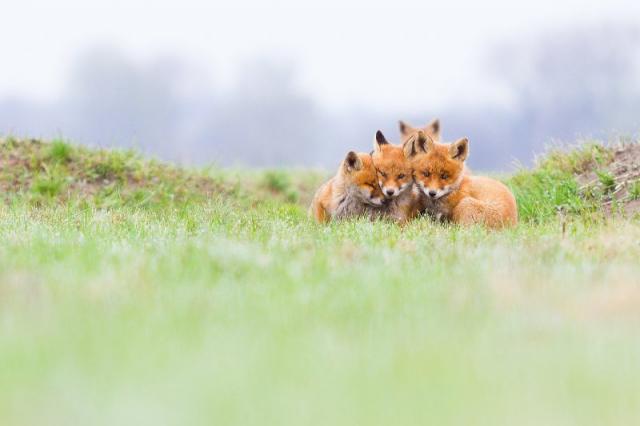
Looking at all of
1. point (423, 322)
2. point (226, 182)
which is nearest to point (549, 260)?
point (423, 322)

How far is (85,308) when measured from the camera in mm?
4723

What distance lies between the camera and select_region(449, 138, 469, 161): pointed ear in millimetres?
10039

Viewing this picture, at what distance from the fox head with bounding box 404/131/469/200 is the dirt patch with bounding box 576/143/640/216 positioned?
2315 mm

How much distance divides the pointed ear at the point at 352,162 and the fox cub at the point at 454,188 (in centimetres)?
57

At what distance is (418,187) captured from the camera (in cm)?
1016

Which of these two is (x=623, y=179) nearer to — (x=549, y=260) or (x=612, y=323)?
(x=549, y=260)

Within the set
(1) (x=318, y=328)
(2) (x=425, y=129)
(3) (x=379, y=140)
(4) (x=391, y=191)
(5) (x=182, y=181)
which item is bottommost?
(1) (x=318, y=328)

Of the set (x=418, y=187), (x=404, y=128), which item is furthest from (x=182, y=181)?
(x=418, y=187)

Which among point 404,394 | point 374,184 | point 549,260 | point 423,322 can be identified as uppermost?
point 374,184

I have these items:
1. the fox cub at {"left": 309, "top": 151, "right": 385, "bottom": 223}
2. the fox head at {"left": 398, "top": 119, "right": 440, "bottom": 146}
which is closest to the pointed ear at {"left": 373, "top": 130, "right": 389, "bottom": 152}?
the fox cub at {"left": 309, "top": 151, "right": 385, "bottom": 223}

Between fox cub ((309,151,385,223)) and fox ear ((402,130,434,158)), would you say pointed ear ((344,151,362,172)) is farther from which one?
fox ear ((402,130,434,158))

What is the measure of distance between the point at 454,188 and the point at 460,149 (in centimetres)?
47

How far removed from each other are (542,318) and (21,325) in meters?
2.71

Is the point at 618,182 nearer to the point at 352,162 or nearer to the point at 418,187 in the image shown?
the point at 418,187
